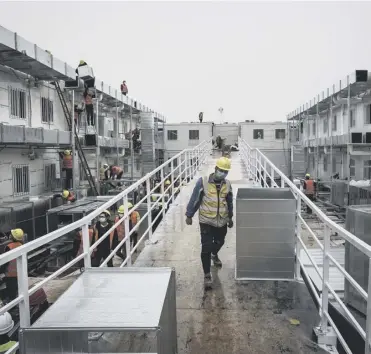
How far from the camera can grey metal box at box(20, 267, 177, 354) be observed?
7.75ft

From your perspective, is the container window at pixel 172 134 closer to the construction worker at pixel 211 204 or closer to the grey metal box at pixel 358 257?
the construction worker at pixel 211 204

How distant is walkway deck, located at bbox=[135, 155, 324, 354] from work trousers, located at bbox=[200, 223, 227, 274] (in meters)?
0.29

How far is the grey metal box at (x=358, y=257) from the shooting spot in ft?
13.4

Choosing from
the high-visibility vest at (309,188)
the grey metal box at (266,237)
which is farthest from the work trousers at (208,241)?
the high-visibility vest at (309,188)

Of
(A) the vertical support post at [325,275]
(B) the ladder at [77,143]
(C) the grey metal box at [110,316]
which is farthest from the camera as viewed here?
(B) the ladder at [77,143]

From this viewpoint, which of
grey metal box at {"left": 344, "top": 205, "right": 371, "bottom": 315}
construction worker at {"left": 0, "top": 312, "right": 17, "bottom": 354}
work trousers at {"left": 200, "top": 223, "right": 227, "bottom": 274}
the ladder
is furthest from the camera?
the ladder

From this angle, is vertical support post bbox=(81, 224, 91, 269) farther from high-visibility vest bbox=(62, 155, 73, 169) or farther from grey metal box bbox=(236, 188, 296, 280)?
high-visibility vest bbox=(62, 155, 73, 169)

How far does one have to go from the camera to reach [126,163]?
3145cm

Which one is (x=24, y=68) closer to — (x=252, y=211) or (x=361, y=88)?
(x=252, y=211)

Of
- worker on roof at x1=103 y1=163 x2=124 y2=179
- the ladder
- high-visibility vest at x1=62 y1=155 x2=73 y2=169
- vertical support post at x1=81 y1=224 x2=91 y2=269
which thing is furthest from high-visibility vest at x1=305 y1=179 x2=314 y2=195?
vertical support post at x1=81 y1=224 x2=91 y2=269

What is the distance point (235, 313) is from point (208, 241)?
48.2 inches

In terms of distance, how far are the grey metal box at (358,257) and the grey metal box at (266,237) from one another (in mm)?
866

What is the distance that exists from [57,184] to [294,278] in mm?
15452

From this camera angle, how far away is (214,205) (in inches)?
217
